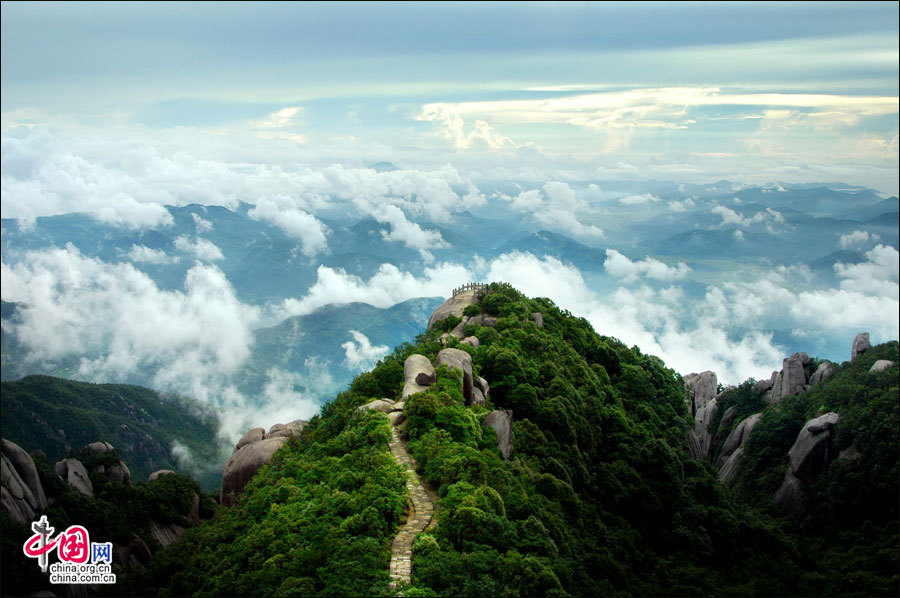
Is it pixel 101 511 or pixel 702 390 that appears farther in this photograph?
pixel 702 390

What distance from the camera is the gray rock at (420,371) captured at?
29172mm

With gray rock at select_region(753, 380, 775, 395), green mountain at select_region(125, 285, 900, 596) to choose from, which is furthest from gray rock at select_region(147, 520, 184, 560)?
gray rock at select_region(753, 380, 775, 395)

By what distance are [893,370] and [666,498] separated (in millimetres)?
35425

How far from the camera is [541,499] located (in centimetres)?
2375

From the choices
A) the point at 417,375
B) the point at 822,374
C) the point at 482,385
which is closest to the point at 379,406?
the point at 417,375

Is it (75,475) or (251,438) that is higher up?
(251,438)

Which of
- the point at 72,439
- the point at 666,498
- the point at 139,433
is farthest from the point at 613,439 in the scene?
the point at 139,433

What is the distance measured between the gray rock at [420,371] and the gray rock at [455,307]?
1694cm

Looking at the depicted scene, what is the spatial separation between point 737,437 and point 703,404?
Answer: 56.2 ft

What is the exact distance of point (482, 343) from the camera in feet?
129

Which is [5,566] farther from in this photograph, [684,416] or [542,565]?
[684,416]

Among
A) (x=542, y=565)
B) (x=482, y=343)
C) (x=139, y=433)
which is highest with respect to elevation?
(x=482, y=343)

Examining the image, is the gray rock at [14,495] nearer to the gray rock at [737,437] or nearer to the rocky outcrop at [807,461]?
the rocky outcrop at [807,461]

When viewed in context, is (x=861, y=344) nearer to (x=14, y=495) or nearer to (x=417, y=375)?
(x=417, y=375)
